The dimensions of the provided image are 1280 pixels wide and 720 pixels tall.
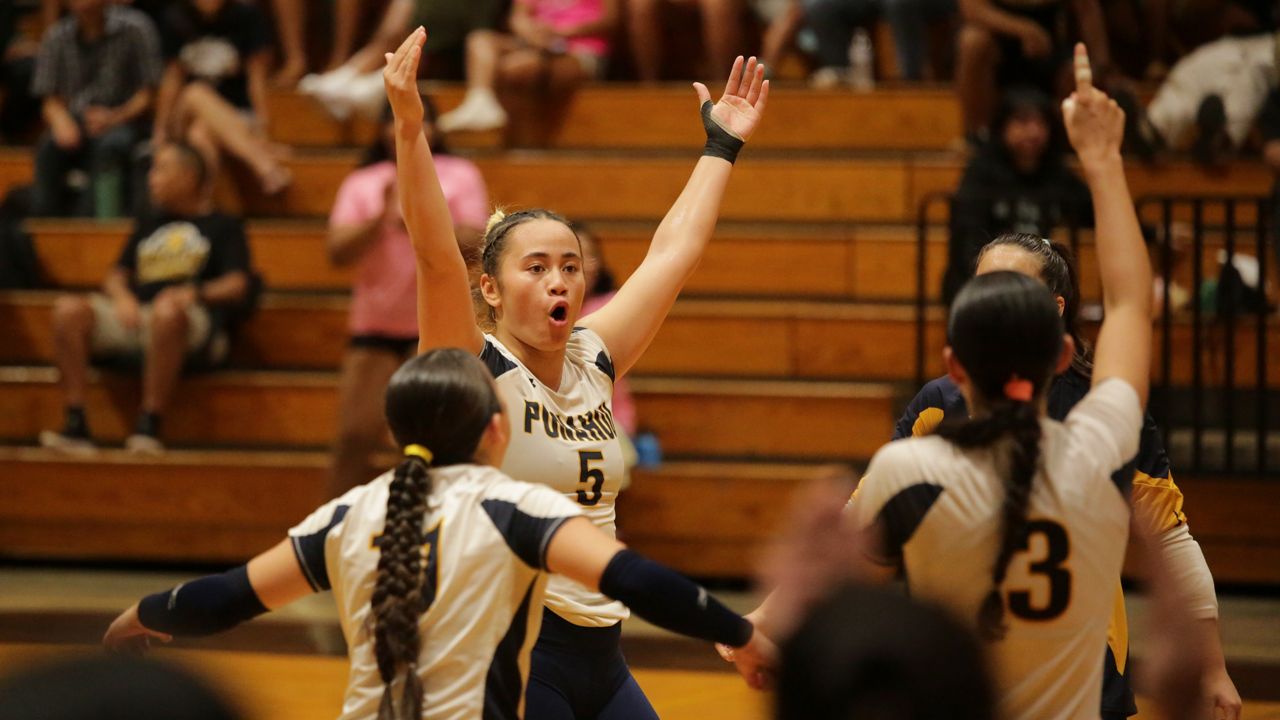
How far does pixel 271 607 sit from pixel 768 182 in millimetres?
5947

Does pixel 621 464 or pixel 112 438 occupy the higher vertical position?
pixel 621 464

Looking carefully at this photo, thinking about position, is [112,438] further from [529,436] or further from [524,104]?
[529,436]

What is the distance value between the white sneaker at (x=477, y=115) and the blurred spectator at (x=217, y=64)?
3.23 feet

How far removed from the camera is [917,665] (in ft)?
4.91

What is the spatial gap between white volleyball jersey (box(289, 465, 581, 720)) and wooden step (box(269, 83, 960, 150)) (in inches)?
245

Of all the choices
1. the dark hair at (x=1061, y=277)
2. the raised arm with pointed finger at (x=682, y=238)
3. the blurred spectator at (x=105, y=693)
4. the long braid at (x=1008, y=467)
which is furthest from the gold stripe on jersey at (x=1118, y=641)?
the blurred spectator at (x=105, y=693)

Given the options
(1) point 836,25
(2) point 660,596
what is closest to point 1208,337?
(1) point 836,25

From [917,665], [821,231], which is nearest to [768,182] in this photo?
[821,231]

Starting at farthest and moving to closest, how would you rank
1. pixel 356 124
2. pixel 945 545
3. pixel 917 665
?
pixel 356 124 → pixel 945 545 → pixel 917 665

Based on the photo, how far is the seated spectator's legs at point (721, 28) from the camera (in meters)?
8.56

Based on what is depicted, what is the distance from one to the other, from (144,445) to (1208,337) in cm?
476

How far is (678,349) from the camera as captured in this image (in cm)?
754

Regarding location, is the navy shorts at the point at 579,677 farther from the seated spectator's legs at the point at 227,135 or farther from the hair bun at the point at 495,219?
the seated spectator's legs at the point at 227,135

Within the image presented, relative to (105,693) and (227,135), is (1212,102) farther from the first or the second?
(105,693)
